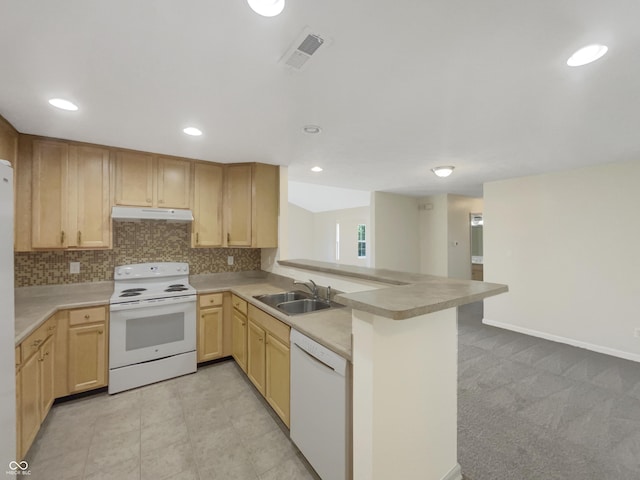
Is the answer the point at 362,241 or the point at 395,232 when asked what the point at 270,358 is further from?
the point at 362,241

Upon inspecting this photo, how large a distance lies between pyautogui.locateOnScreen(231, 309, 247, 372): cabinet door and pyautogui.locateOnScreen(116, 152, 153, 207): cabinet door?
1547 millimetres

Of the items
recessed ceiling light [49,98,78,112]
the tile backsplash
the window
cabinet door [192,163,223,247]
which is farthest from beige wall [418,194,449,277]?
recessed ceiling light [49,98,78,112]

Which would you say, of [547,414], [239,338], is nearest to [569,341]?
[547,414]

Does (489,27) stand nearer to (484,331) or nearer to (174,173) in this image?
(174,173)

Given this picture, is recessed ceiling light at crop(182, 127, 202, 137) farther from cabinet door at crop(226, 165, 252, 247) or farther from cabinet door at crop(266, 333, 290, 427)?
cabinet door at crop(266, 333, 290, 427)

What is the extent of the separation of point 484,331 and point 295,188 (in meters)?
5.28

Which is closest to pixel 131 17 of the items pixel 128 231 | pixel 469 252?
pixel 128 231

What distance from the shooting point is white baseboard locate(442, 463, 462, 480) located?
1573mm

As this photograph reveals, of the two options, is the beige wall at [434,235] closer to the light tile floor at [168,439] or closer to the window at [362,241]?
the window at [362,241]

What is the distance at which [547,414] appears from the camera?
220 centimetres

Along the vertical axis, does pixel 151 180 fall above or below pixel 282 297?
above

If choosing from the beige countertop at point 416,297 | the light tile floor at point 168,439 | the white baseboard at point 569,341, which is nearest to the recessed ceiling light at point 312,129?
the beige countertop at point 416,297

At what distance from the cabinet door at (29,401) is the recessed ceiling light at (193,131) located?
1951mm

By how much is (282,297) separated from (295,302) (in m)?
0.22
